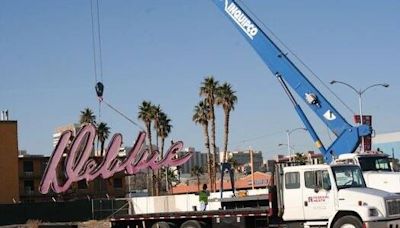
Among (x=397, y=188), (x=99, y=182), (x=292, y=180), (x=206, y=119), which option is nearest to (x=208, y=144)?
(x=206, y=119)

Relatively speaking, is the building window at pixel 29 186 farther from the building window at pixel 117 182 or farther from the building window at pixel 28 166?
the building window at pixel 117 182

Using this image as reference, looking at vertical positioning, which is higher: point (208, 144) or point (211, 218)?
point (208, 144)

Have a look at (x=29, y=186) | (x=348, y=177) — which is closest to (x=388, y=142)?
(x=29, y=186)

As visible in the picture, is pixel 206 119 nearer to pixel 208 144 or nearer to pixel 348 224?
pixel 208 144

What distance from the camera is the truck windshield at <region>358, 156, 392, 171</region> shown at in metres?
27.7

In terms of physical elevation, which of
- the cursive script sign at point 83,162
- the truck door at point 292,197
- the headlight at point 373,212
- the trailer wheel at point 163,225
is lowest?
the trailer wheel at point 163,225

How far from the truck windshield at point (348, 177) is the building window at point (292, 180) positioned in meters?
1.19

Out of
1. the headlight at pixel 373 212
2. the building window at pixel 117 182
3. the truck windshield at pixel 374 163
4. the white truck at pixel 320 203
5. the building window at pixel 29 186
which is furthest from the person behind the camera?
the building window at pixel 117 182

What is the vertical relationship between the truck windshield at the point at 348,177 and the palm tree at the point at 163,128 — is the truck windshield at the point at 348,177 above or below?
below

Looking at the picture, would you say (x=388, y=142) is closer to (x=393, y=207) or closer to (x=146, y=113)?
(x=146, y=113)

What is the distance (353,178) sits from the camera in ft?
68.3

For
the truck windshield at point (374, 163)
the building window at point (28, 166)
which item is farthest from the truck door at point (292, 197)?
the building window at point (28, 166)

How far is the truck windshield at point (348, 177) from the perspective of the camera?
2042cm

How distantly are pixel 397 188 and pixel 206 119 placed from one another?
6161 cm
